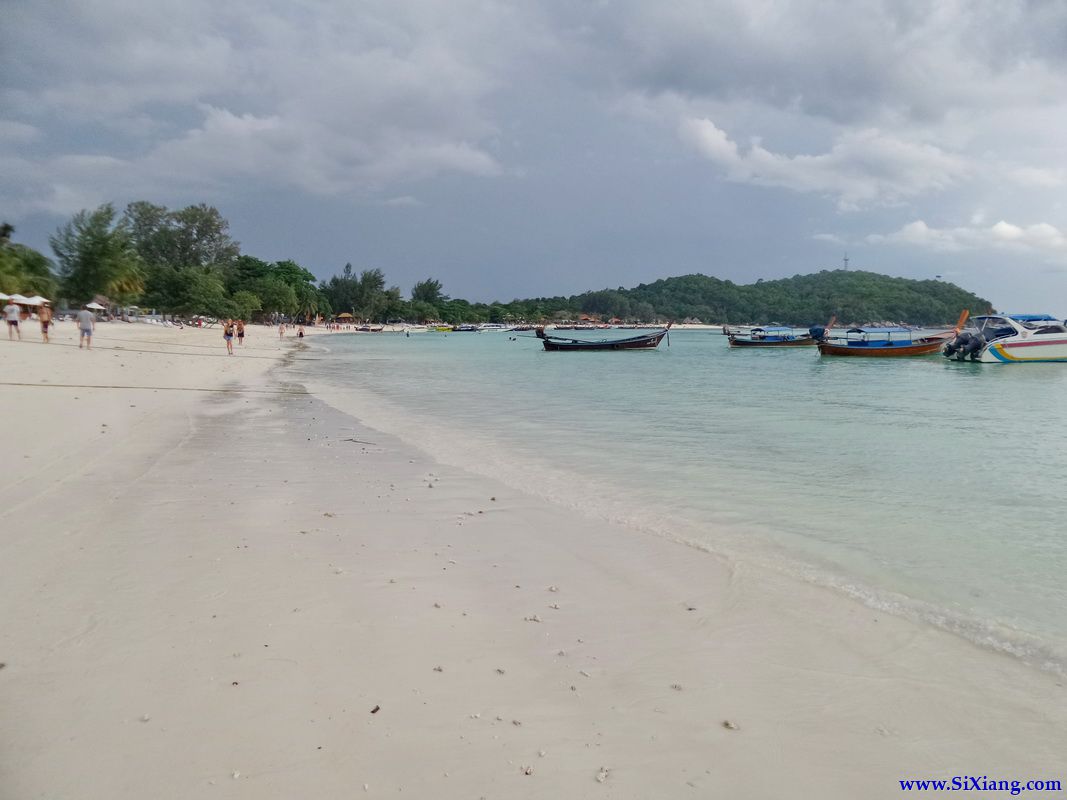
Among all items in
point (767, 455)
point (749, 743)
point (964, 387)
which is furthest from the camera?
point (964, 387)

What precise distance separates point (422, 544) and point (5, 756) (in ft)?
9.62

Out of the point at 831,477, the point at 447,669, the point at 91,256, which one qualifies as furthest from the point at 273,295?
the point at 447,669

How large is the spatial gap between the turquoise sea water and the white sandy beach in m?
0.69

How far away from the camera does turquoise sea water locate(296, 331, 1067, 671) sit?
4.74 metres

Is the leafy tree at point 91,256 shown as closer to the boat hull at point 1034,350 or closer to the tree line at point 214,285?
the tree line at point 214,285

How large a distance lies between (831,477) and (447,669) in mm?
6805

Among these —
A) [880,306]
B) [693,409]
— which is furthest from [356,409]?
[880,306]

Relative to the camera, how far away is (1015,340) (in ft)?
114

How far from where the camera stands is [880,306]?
180 metres

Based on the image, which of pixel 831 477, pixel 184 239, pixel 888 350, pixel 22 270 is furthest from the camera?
pixel 184 239

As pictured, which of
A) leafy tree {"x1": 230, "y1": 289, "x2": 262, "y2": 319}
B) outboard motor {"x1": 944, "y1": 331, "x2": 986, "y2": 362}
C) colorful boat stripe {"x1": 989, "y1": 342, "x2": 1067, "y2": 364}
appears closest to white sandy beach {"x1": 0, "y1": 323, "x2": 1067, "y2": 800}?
colorful boat stripe {"x1": 989, "y1": 342, "x2": 1067, "y2": 364}

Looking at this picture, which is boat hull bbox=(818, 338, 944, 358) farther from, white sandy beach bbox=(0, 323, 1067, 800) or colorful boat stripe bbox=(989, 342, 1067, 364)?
white sandy beach bbox=(0, 323, 1067, 800)

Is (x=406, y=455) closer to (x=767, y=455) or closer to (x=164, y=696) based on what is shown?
(x=767, y=455)

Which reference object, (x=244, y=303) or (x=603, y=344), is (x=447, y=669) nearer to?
(x=603, y=344)
